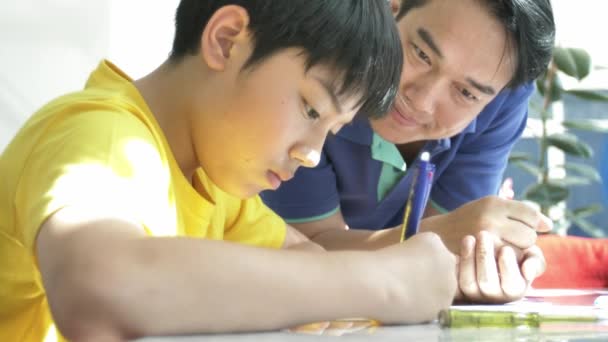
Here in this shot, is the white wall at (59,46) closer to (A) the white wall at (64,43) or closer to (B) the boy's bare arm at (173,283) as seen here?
(A) the white wall at (64,43)

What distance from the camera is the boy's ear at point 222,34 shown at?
3.37ft

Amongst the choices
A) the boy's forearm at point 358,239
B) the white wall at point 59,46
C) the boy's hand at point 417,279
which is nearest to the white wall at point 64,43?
the white wall at point 59,46

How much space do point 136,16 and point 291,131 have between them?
160 centimetres

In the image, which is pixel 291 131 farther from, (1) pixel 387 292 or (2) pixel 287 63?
(1) pixel 387 292

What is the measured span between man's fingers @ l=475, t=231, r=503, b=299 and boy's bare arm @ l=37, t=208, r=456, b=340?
0.46 m

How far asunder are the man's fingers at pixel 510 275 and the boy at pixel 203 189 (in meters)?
0.26

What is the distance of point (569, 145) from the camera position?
151 inches

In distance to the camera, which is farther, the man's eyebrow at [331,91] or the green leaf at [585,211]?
the green leaf at [585,211]

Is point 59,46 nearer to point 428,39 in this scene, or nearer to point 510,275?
point 428,39

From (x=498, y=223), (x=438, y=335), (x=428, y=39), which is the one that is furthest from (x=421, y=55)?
(x=438, y=335)

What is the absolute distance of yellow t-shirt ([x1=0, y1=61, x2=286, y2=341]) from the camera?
0.72m

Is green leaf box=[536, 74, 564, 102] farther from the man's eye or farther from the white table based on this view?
the white table

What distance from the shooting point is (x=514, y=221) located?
1383mm

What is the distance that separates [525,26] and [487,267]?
410mm
